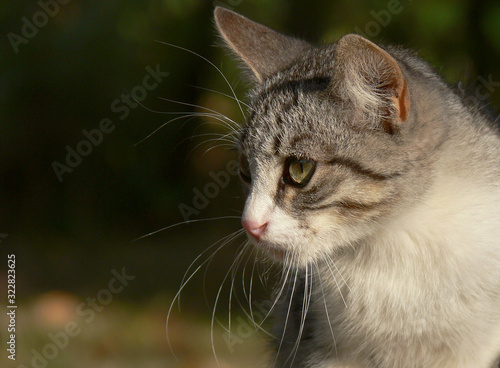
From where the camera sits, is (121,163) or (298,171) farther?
(121,163)

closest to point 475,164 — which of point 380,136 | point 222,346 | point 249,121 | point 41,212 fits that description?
point 380,136

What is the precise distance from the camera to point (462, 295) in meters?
2.05

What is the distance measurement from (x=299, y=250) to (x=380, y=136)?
1.47 feet

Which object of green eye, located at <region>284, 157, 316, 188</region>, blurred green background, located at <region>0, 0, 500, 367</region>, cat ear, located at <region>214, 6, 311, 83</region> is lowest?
blurred green background, located at <region>0, 0, 500, 367</region>

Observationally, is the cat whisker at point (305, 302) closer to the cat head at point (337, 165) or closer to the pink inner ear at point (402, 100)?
the cat head at point (337, 165)

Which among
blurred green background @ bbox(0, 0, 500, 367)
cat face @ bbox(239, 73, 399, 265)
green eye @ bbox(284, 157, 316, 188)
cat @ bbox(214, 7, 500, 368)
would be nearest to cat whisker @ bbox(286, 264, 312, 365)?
cat @ bbox(214, 7, 500, 368)

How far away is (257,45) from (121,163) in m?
2.57

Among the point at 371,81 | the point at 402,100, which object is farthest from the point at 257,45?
the point at 402,100

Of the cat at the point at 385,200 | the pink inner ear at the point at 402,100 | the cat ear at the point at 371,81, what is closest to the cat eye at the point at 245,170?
the cat at the point at 385,200

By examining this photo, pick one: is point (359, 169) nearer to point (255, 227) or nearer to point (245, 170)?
point (255, 227)

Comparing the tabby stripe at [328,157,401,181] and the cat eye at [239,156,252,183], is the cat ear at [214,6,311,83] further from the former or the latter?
the tabby stripe at [328,157,401,181]

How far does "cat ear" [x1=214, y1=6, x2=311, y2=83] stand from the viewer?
7.87 feet

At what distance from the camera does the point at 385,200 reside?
1.96 m

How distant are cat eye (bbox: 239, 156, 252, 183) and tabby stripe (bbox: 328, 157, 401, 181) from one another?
0.38 meters
